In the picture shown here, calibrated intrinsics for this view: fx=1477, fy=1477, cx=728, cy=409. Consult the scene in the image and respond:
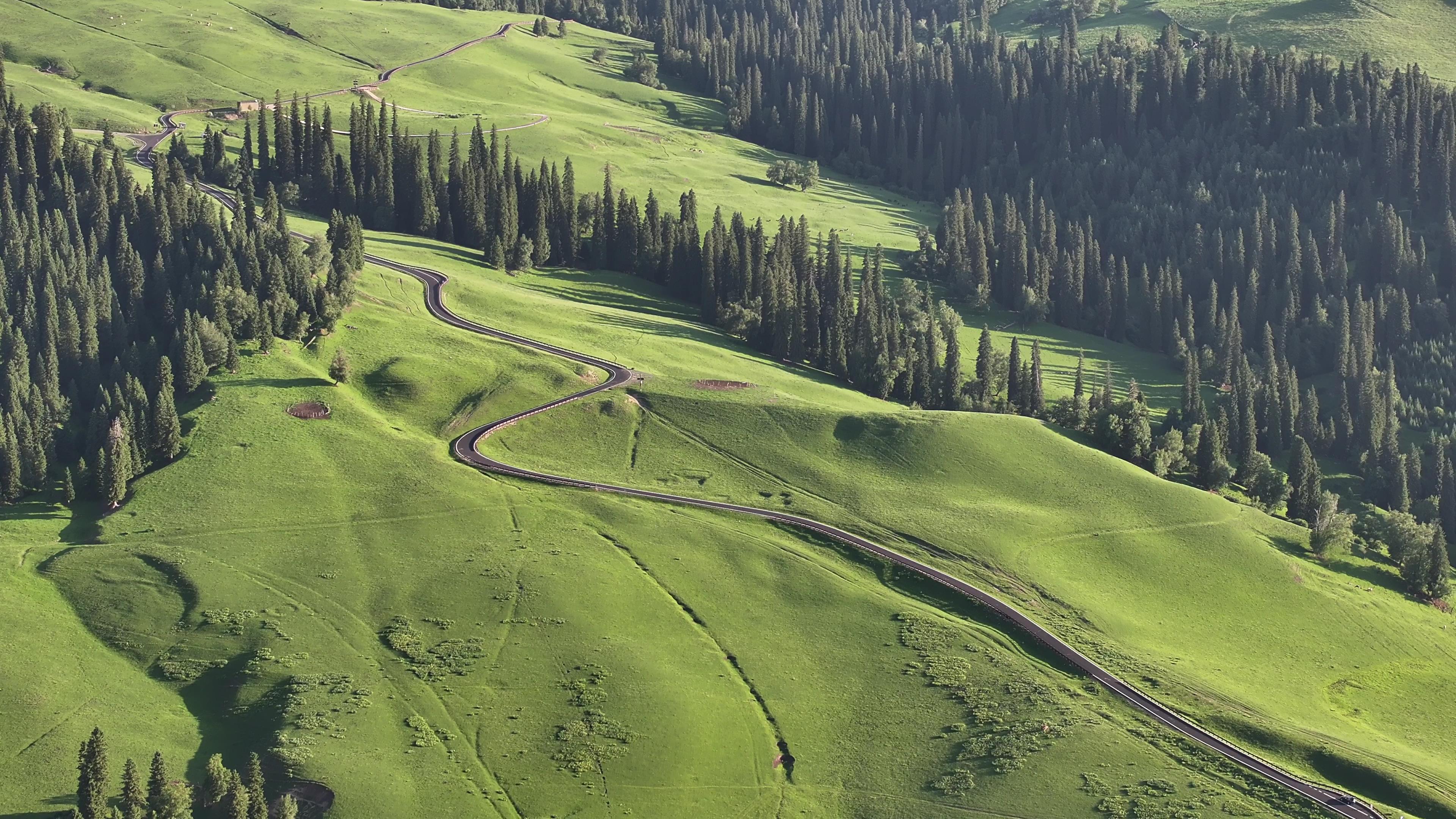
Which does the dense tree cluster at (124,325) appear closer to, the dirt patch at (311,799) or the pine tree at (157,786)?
the pine tree at (157,786)

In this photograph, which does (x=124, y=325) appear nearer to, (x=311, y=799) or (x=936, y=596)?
(x=311, y=799)

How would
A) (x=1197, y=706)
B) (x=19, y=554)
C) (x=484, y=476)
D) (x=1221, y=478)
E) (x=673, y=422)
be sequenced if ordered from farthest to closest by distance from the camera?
1. (x=1221, y=478)
2. (x=673, y=422)
3. (x=484, y=476)
4. (x=19, y=554)
5. (x=1197, y=706)

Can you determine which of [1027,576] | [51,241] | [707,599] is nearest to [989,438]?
[1027,576]

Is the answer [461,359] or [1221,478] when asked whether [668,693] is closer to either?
[461,359]

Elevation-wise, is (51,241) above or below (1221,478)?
above

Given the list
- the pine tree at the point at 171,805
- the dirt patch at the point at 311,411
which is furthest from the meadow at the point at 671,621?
the pine tree at the point at 171,805

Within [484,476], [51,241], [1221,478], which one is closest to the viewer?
[484,476]

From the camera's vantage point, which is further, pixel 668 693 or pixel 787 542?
pixel 787 542

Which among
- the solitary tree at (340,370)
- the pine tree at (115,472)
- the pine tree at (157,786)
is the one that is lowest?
the pine tree at (157,786)

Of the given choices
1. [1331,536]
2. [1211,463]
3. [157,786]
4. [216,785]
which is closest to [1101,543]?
[1331,536]
